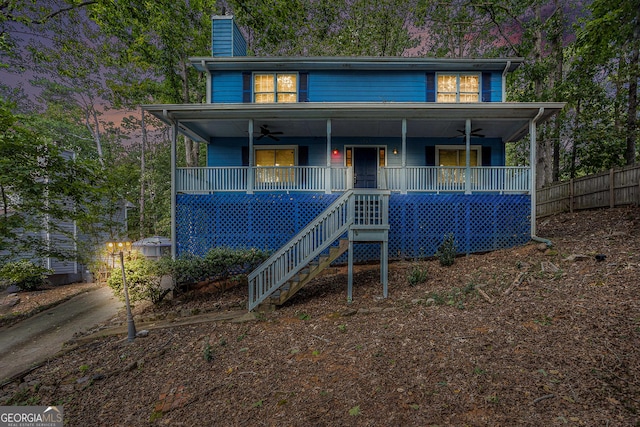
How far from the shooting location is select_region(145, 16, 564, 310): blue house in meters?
9.53

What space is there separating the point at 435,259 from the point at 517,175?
13.8 feet

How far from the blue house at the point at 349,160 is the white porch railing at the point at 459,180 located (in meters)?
0.05

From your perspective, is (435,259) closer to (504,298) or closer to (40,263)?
(504,298)

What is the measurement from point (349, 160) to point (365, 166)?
A: 0.79 metres

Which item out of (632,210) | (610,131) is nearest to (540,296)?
(632,210)

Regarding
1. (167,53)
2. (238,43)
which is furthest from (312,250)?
(167,53)

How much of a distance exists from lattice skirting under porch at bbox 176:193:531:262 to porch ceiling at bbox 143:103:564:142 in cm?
288

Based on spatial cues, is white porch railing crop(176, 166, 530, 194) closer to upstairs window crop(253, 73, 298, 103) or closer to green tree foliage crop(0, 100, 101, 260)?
green tree foliage crop(0, 100, 101, 260)

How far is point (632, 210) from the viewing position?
995 centimetres

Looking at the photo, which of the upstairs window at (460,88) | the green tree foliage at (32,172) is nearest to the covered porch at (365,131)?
the upstairs window at (460,88)

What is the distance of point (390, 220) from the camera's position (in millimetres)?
9961

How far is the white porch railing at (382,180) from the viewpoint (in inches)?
397

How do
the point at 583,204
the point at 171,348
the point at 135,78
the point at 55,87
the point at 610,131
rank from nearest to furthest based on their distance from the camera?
the point at 171,348 → the point at 583,204 → the point at 610,131 → the point at 135,78 → the point at 55,87

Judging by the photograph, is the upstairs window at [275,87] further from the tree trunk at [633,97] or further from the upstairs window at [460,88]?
the tree trunk at [633,97]
